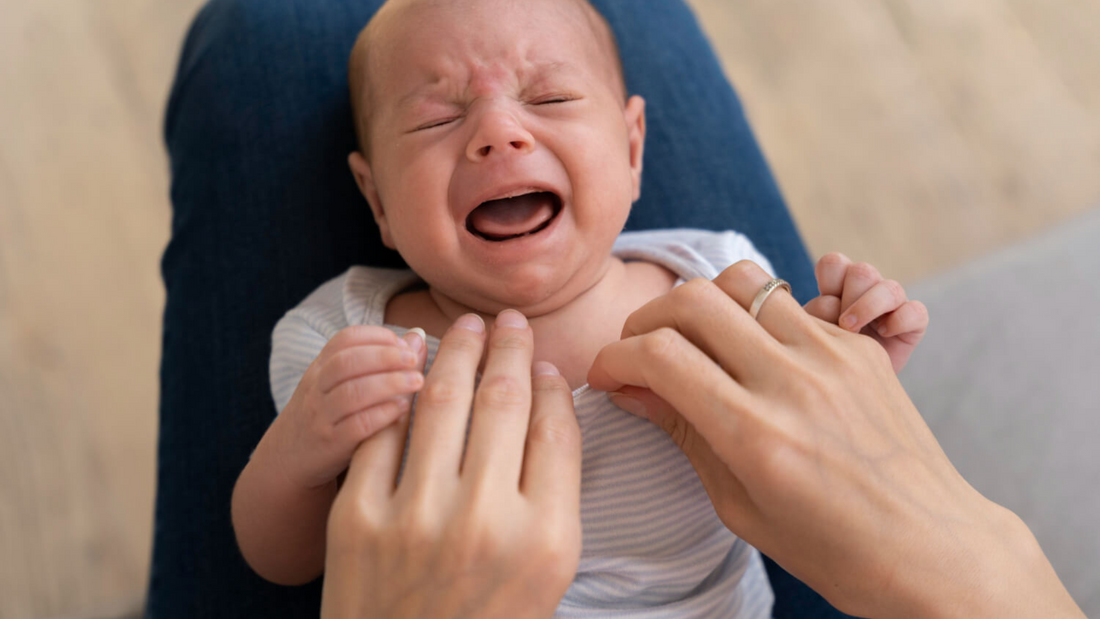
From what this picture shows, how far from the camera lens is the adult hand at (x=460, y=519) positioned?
72 cm

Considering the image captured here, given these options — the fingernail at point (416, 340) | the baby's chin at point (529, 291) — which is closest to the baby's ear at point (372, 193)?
the baby's chin at point (529, 291)

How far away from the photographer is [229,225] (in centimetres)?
133

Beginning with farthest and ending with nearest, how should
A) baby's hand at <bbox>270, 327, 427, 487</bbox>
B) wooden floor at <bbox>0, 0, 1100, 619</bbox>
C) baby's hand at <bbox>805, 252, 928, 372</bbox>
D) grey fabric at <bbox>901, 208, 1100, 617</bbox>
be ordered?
wooden floor at <bbox>0, 0, 1100, 619</bbox>, grey fabric at <bbox>901, 208, 1100, 617</bbox>, baby's hand at <bbox>805, 252, 928, 372</bbox>, baby's hand at <bbox>270, 327, 427, 487</bbox>

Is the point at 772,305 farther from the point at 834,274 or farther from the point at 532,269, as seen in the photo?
the point at 532,269

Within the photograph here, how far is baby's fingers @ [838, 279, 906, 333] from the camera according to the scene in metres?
0.92

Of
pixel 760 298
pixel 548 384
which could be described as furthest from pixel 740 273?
pixel 548 384

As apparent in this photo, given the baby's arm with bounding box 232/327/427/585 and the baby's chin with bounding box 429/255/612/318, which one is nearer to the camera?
the baby's arm with bounding box 232/327/427/585

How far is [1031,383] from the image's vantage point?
49.1 inches

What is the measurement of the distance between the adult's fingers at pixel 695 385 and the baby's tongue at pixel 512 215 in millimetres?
279

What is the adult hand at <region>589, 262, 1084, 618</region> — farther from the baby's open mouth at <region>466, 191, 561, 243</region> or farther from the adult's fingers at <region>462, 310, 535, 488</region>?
the baby's open mouth at <region>466, 191, 561, 243</region>

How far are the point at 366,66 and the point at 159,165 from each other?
1.57m

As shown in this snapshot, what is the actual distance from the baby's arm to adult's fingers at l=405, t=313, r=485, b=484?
33mm

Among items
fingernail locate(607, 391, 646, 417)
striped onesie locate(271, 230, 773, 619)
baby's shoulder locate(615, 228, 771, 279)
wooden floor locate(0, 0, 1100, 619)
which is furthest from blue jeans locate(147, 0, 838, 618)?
wooden floor locate(0, 0, 1100, 619)

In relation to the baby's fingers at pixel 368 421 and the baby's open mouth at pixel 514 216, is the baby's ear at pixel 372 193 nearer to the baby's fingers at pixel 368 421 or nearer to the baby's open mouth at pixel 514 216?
the baby's open mouth at pixel 514 216
